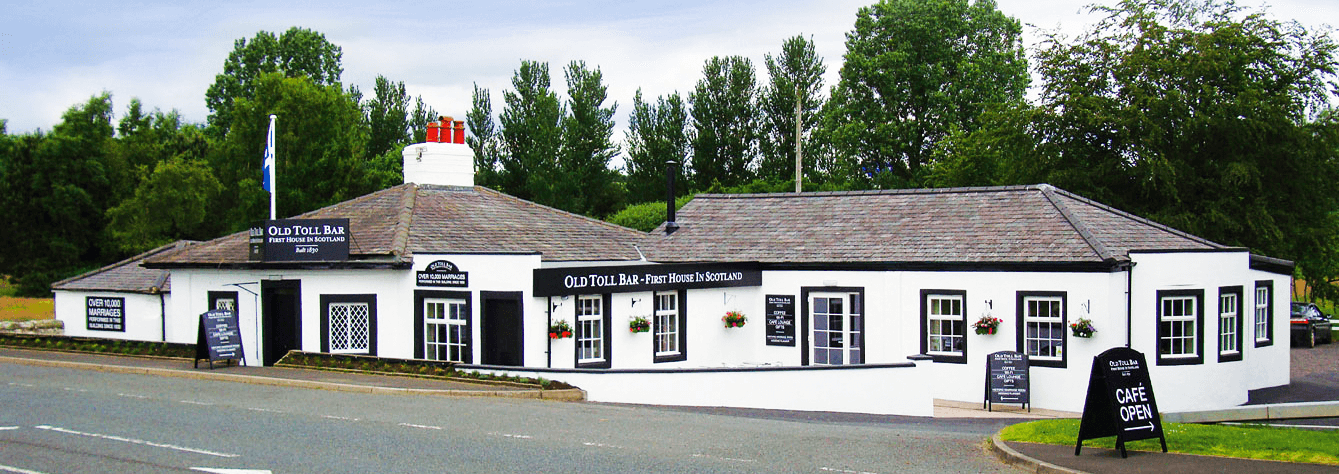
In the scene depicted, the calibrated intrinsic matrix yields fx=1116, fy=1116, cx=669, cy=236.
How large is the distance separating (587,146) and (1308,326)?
3195 centimetres

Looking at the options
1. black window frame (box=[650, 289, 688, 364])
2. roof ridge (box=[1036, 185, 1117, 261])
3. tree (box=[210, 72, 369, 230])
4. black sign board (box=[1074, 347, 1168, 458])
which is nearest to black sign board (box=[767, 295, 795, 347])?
black window frame (box=[650, 289, 688, 364])

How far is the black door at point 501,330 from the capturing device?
2102cm

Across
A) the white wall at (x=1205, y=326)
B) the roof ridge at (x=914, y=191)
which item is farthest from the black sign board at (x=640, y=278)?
the white wall at (x=1205, y=326)

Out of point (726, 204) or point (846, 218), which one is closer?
point (846, 218)

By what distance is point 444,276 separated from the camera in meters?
21.1

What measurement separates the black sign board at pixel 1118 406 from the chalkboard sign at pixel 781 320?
486 inches

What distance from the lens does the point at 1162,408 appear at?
2088 cm

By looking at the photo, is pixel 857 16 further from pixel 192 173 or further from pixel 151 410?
pixel 151 410

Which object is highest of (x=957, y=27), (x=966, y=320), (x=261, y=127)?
(x=957, y=27)

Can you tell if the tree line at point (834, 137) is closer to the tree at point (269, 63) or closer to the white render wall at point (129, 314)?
the tree at point (269, 63)

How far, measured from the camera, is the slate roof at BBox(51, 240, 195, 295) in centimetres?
2677

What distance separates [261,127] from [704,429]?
113ft

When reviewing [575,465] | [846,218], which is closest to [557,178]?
[846,218]

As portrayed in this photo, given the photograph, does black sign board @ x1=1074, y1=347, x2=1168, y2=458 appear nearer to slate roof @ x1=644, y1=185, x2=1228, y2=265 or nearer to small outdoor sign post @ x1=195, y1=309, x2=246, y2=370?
slate roof @ x1=644, y1=185, x2=1228, y2=265
